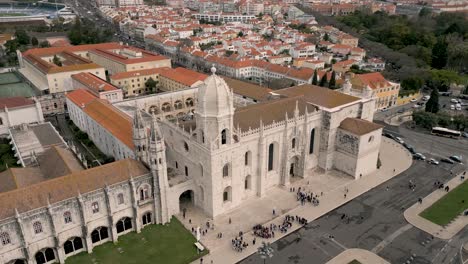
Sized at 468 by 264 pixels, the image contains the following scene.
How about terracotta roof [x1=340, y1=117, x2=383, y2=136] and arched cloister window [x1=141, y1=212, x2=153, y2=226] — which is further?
terracotta roof [x1=340, y1=117, x2=383, y2=136]

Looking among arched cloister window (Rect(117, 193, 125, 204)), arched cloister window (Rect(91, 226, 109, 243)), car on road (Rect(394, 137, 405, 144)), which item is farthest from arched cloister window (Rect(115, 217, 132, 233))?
car on road (Rect(394, 137, 405, 144))

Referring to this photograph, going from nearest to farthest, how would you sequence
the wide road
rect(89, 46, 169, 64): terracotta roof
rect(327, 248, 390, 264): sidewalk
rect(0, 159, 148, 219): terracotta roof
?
rect(0, 159, 148, 219): terracotta roof, rect(327, 248, 390, 264): sidewalk, the wide road, rect(89, 46, 169, 64): terracotta roof

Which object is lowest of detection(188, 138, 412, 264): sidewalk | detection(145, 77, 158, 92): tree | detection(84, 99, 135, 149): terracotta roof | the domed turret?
detection(188, 138, 412, 264): sidewalk

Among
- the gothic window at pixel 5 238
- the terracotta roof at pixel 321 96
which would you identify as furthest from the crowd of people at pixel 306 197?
the gothic window at pixel 5 238

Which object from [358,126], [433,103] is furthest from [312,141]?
[433,103]

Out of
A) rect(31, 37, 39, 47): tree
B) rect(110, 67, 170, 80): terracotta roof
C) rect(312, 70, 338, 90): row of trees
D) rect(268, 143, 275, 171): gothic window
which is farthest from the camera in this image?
rect(31, 37, 39, 47): tree

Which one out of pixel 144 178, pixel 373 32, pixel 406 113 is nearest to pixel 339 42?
pixel 373 32

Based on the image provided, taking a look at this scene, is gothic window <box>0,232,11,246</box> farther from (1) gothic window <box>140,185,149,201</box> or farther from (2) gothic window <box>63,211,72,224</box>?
(1) gothic window <box>140,185,149,201</box>

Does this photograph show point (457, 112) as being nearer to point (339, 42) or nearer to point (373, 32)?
point (339, 42)
